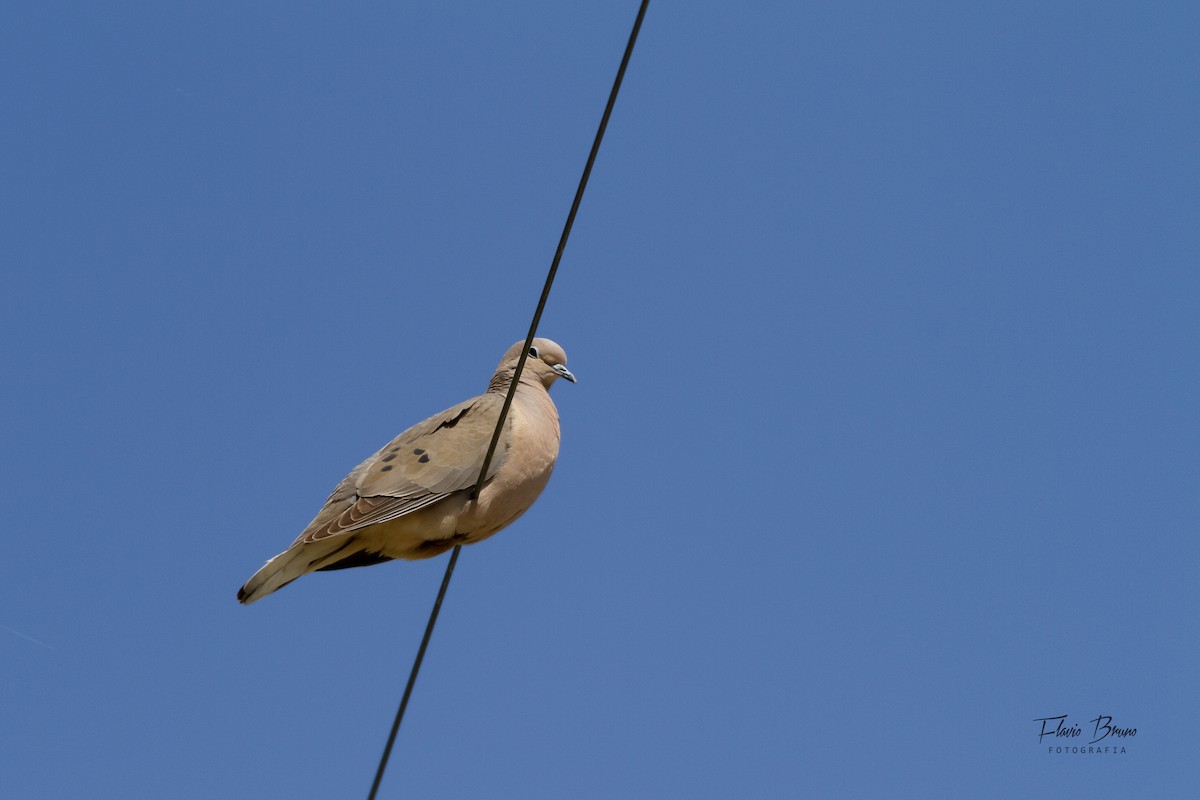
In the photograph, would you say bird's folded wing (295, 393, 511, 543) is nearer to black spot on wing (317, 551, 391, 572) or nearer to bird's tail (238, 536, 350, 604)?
bird's tail (238, 536, 350, 604)

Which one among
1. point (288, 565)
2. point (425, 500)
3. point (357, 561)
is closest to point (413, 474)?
point (425, 500)

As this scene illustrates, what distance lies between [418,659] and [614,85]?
147cm

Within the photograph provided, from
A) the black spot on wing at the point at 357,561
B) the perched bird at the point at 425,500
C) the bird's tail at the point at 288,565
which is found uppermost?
the perched bird at the point at 425,500

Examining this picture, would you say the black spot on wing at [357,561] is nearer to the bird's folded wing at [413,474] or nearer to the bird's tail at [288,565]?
the bird's tail at [288,565]

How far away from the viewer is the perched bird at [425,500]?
4414 millimetres

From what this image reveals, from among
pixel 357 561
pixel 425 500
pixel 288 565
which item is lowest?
pixel 288 565

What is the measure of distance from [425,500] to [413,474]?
0.14 metres

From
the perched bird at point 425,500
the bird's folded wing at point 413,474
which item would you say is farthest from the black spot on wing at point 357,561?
the bird's folded wing at point 413,474

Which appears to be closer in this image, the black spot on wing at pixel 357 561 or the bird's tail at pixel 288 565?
the bird's tail at pixel 288 565

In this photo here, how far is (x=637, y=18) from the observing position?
→ 2.88m

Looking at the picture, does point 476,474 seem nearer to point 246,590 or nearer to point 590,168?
point 246,590

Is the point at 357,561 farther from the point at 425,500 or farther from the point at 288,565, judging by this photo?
the point at 425,500

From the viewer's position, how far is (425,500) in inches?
173

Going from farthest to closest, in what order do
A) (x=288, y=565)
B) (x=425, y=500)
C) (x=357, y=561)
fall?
(x=357, y=561)
(x=288, y=565)
(x=425, y=500)
